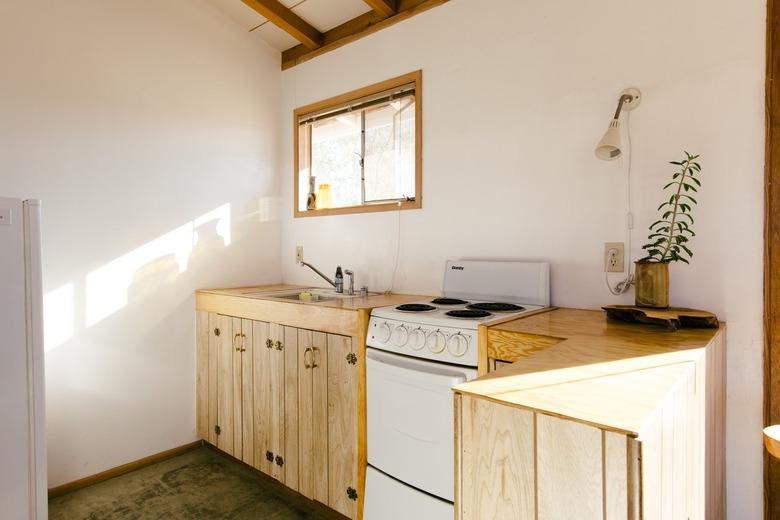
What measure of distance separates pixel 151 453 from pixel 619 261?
109 inches

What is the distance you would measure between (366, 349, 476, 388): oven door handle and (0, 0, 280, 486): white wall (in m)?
1.57

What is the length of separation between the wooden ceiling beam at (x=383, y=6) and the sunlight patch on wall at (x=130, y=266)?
1595mm

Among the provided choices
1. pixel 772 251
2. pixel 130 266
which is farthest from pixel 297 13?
pixel 772 251

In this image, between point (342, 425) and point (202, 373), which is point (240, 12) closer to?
point (202, 373)

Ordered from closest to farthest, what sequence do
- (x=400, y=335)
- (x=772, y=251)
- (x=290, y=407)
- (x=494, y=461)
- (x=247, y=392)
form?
(x=494, y=461) → (x=772, y=251) → (x=400, y=335) → (x=290, y=407) → (x=247, y=392)

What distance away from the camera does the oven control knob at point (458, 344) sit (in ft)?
5.02

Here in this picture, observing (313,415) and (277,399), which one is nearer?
(313,415)

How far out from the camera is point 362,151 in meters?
2.84

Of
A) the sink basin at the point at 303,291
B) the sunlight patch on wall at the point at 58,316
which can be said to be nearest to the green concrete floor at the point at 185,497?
the sunlight patch on wall at the point at 58,316

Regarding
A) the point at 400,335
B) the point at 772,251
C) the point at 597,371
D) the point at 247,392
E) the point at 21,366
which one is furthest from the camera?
the point at 247,392

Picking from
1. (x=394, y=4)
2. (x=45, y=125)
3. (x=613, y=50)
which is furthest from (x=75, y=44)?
(x=613, y=50)

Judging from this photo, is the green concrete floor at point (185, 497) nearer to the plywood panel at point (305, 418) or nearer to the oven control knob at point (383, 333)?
the plywood panel at point (305, 418)

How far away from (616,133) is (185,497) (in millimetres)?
2635

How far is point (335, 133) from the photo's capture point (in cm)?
302
